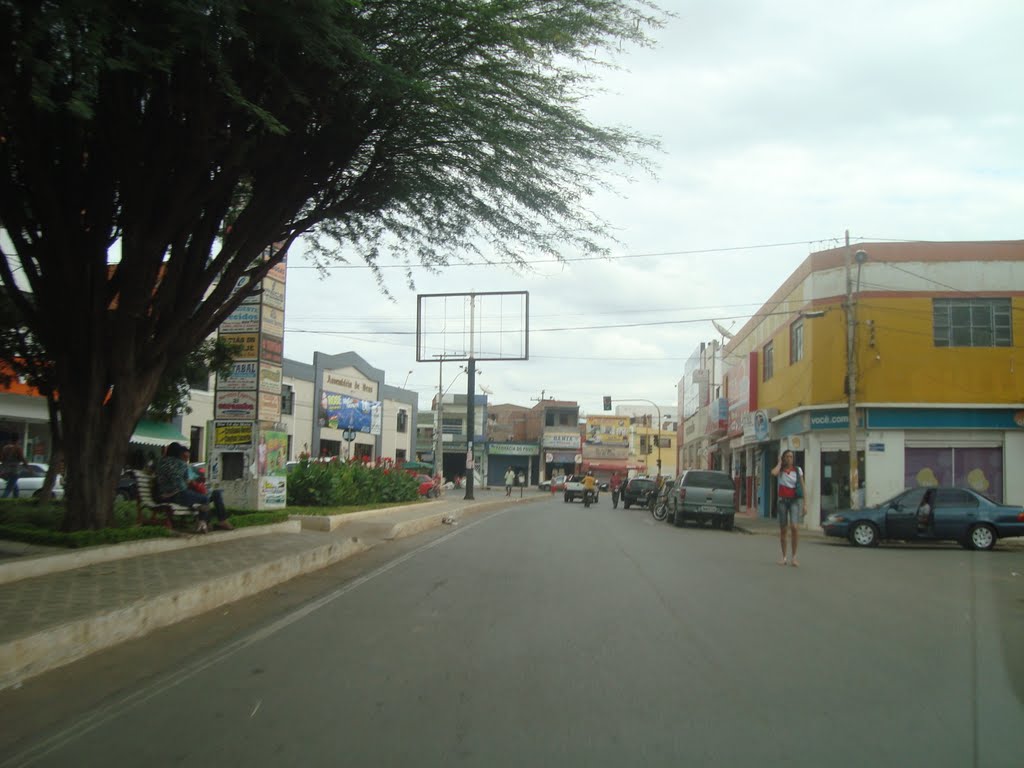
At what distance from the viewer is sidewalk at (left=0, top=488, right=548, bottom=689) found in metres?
6.98

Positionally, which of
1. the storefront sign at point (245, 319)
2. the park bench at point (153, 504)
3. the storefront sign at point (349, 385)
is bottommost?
the park bench at point (153, 504)

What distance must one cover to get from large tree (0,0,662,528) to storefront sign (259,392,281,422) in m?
4.36

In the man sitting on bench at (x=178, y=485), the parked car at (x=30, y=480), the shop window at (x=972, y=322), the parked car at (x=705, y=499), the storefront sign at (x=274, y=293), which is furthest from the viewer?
the parked car at (x=705, y=499)

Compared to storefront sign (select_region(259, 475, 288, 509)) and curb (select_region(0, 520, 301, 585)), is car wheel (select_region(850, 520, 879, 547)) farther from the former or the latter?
curb (select_region(0, 520, 301, 585))

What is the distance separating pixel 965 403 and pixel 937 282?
373 cm

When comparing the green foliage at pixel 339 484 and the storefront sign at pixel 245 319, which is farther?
the green foliage at pixel 339 484

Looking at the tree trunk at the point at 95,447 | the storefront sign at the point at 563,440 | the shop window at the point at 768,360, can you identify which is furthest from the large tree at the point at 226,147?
the storefront sign at the point at 563,440

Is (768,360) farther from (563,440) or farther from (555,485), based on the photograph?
(563,440)

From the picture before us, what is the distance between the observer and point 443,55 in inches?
438

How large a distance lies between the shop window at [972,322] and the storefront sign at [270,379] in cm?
1984

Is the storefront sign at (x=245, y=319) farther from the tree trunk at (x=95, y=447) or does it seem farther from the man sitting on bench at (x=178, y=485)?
the tree trunk at (x=95, y=447)

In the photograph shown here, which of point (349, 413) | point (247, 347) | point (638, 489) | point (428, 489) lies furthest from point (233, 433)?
point (349, 413)

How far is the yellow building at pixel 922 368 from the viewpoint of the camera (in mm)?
27234

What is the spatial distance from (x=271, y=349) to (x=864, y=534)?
540 inches
